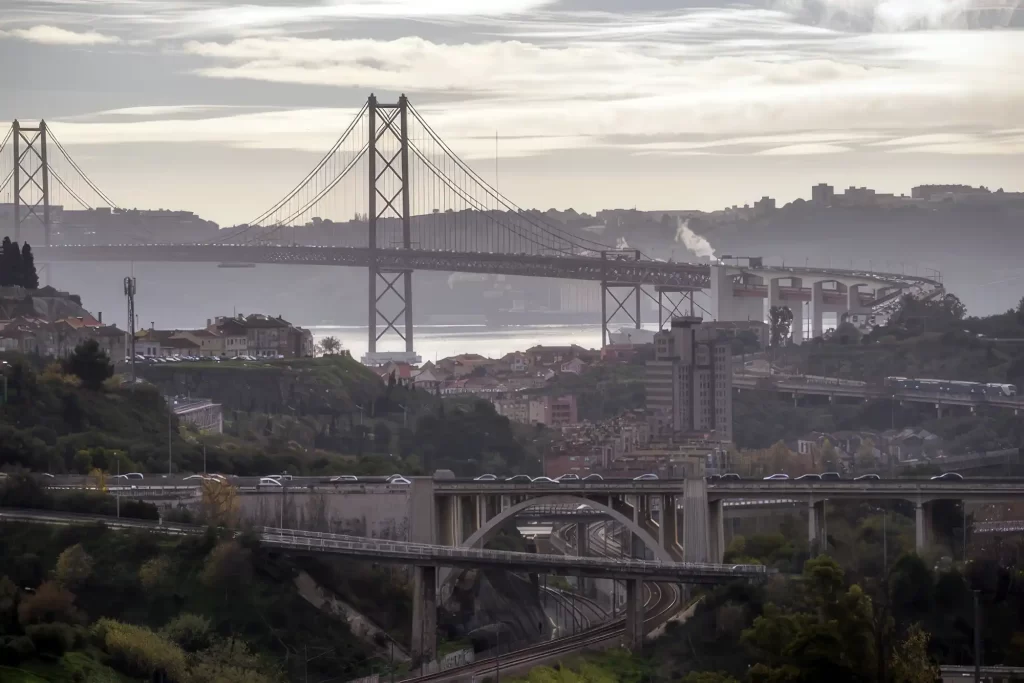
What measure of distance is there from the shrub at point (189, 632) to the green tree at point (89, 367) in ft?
29.4

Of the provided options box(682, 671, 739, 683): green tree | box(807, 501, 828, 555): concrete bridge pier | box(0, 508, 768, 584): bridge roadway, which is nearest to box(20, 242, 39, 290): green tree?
box(0, 508, 768, 584): bridge roadway

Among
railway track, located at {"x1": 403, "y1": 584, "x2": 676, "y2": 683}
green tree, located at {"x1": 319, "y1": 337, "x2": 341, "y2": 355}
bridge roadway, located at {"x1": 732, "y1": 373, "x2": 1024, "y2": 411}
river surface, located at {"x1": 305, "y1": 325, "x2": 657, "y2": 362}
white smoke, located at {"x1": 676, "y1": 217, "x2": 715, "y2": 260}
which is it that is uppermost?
white smoke, located at {"x1": 676, "y1": 217, "x2": 715, "y2": 260}

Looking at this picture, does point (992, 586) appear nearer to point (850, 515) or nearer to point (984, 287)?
point (850, 515)

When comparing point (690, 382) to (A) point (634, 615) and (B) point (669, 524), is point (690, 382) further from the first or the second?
(A) point (634, 615)

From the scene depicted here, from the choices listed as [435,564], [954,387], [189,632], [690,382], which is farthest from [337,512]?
[954,387]

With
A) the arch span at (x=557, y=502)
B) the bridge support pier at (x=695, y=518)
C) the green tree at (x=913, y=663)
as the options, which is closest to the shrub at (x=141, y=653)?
the arch span at (x=557, y=502)

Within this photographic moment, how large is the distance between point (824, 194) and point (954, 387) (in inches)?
1639

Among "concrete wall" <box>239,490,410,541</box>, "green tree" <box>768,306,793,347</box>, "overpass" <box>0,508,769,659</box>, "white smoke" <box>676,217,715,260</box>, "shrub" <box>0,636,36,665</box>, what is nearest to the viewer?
"shrub" <box>0,636,36,665</box>

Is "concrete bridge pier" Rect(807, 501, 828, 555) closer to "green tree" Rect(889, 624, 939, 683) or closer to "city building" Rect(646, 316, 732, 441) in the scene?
"green tree" Rect(889, 624, 939, 683)

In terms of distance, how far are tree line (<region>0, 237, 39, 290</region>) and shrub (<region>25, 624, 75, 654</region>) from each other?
1763cm

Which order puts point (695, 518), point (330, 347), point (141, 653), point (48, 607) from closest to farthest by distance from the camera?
point (141, 653)
point (48, 607)
point (695, 518)
point (330, 347)

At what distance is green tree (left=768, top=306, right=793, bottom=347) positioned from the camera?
49.3 meters

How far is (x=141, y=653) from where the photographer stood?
16.9 m

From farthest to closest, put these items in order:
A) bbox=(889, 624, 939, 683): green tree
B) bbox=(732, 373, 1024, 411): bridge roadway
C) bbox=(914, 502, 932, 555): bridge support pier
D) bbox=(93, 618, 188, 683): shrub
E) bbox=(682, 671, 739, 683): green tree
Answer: bbox=(732, 373, 1024, 411): bridge roadway → bbox=(914, 502, 932, 555): bridge support pier → bbox=(93, 618, 188, 683): shrub → bbox=(682, 671, 739, 683): green tree → bbox=(889, 624, 939, 683): green tree
